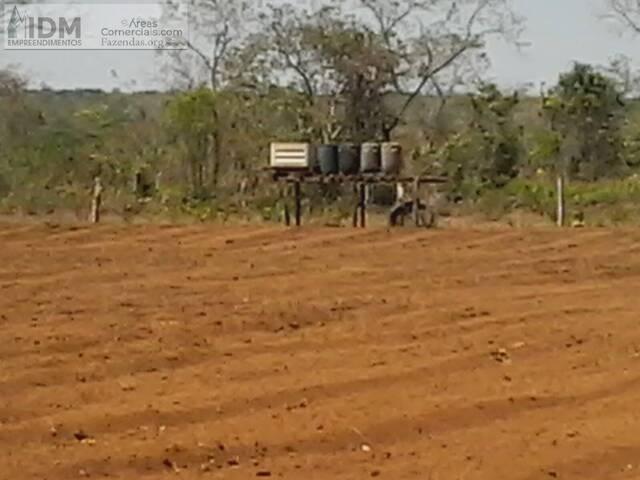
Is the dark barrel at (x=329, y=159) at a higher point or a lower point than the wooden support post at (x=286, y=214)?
higher

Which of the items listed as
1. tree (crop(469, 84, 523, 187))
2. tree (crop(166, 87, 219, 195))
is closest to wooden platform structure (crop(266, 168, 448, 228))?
tree (crop(166, 87, 219, 195))

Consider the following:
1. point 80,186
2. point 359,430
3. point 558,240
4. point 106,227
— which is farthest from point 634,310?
point 80,186

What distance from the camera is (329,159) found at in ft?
58.7

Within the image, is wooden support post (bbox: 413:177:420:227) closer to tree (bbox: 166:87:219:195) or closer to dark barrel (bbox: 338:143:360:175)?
dark barrel (bbox: 338:143:360:175)

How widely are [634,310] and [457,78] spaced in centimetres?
1688

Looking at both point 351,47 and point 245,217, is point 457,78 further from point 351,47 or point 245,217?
point 245,217

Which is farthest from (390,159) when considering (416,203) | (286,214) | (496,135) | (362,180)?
(496,135)

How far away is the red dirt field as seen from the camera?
5.35 m

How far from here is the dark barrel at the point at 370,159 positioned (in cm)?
1783

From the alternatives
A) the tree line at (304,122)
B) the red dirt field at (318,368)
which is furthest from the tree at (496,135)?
the red dirt field at (318,368)

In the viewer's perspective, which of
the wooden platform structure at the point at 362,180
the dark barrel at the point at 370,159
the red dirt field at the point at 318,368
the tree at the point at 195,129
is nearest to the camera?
the red dirt field at the point at 318,368

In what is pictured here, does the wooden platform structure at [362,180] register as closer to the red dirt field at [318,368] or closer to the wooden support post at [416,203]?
the wooden support post at [416,203]

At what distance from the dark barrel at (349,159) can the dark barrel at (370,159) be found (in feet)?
0.26

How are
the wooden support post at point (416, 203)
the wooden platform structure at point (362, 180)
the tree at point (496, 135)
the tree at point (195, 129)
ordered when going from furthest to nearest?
the tree at point (496, 135) → the tree at point (195, 129) → the wooden platform structure at point (362, 180) → the wooden support post at point (416, 203)
